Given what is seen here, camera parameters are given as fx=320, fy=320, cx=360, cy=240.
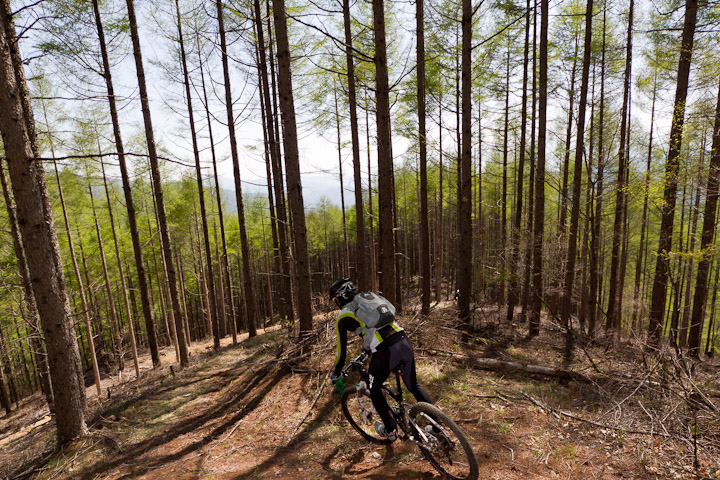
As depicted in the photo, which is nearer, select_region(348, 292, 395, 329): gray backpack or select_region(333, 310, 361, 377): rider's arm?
select_region(348, 292, 395, 329): gray backpack

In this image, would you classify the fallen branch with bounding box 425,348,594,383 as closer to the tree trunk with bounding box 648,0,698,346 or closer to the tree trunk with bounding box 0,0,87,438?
the tree trunk with bounding box 648,0,698,346

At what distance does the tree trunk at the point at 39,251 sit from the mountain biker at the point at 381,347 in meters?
4.55

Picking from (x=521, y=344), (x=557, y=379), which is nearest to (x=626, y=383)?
(x=557, y=379)

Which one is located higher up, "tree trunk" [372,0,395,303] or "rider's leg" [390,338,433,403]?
"tree trunk" [372,0,395,303]

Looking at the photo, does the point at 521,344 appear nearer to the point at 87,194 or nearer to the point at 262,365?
the point at 262,365

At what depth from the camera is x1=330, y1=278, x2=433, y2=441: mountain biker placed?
3.68 meters

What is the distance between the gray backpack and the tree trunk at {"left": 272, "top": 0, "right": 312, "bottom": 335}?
2.88m

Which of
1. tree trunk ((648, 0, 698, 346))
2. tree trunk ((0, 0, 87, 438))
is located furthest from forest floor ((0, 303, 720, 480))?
tree trunk ((648, 0, 698, 346))

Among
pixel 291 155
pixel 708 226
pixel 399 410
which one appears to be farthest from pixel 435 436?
pixel 708 226

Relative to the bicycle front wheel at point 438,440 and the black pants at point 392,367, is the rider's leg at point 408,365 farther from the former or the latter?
the bicycle front wheel at point 438,440

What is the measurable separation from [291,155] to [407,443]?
5.23 meters

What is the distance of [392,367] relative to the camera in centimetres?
369

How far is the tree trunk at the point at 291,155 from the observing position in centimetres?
599

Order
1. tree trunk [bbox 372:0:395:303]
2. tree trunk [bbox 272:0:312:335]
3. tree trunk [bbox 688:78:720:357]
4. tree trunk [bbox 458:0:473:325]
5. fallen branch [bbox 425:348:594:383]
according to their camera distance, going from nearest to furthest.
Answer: fallen branch [bbox 425:348:594:383] → tree trunk [bbox 272:0:312:335] → tree trunk [bbox 372:0:395:303] → tree trunk [bbox 688:78:720:357] → tree trunk [bbox 458:0:473:325]
